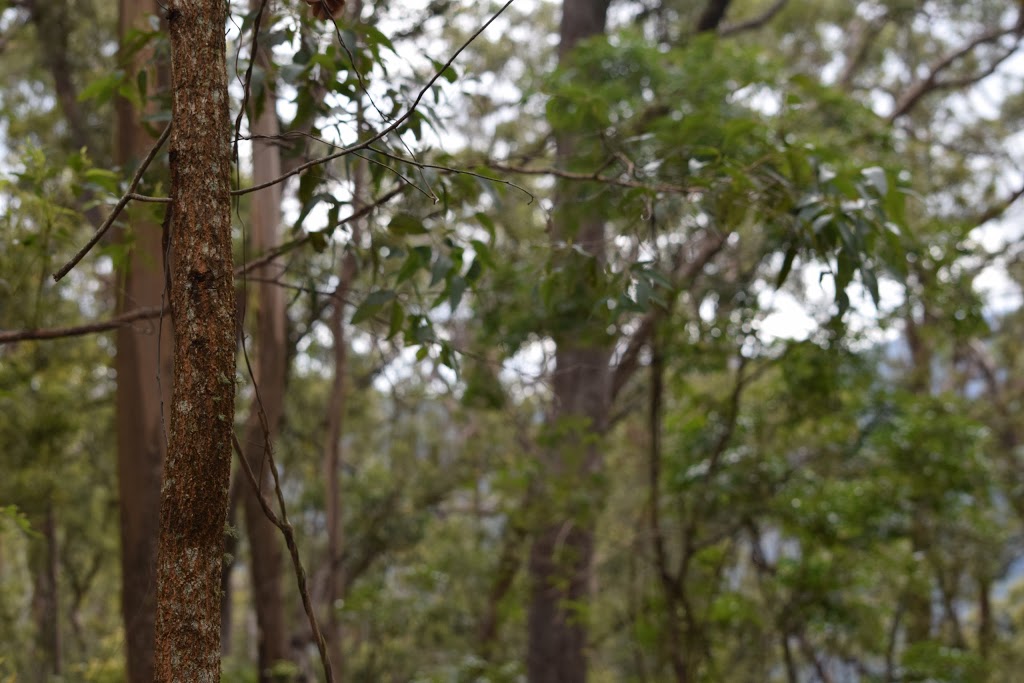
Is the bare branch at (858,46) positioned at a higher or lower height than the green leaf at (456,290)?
higher

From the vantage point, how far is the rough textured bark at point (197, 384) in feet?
4.63

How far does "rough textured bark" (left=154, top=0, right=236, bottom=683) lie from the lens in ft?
4.63

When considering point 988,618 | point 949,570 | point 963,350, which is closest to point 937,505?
point 949,570

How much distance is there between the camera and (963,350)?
14.1 m

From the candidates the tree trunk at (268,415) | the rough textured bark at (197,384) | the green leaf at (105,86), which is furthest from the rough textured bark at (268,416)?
the rough textured bark at (197,384)

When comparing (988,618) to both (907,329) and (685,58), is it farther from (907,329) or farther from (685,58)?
(685,58)

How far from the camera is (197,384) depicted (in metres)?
1.45

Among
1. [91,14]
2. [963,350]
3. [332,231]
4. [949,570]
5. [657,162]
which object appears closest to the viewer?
[332,231]

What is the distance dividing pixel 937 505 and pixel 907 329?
7557 mm

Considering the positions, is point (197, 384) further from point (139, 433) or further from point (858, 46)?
point (858, 46)

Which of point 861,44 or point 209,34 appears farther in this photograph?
point 861,44

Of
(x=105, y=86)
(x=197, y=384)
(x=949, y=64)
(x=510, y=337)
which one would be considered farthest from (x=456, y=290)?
(x=949, y=64)

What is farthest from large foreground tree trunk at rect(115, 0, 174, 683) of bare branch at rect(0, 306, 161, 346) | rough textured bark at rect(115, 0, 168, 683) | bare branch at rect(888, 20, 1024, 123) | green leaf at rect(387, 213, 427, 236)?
bare branch at rect(888, 20, 1024, 123)

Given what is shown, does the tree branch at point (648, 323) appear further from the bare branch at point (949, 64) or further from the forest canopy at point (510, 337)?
the bare branch at point (949, 64)
